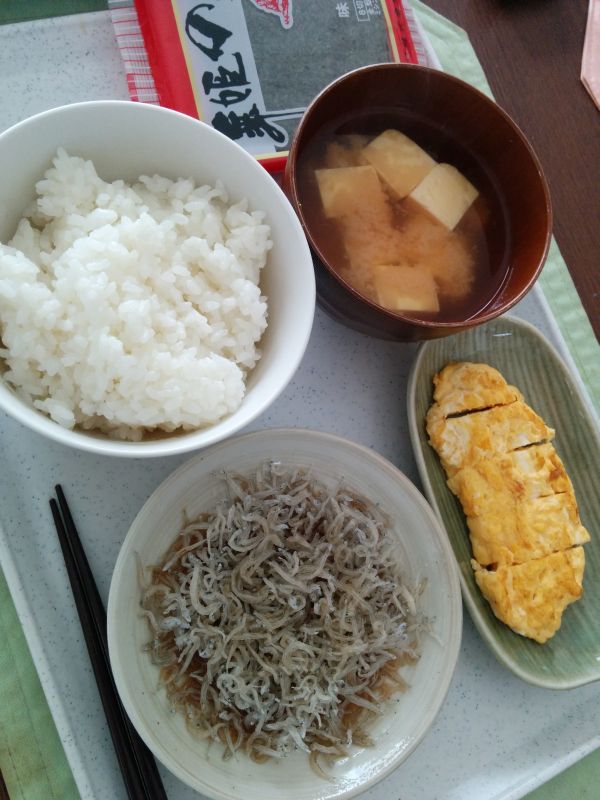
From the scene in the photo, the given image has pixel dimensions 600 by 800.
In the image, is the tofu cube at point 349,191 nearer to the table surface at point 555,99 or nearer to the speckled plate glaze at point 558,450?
the speckled plate glaze at point 558,450

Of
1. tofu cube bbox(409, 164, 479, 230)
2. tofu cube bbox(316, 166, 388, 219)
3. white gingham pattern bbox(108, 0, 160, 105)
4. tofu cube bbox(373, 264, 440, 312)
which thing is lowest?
tofu cube bbox(373, 264, 440, 312)

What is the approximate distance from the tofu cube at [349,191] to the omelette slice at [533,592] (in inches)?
34.4

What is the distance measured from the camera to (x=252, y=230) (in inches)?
49.8

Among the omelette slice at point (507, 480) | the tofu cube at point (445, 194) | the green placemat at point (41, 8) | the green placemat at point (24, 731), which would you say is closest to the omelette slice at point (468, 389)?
the omelette slice at point (507, 480)

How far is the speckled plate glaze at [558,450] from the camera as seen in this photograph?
151cm

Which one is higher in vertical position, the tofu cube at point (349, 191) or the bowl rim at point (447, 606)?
the tofu cube at point (349, 191)

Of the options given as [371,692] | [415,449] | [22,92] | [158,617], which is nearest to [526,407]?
[415,449]

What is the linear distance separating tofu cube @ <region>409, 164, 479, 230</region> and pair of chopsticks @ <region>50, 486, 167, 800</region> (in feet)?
3.53

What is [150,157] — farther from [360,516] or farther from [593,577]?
[593,577]

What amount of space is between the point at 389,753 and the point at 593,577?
2.28 feet

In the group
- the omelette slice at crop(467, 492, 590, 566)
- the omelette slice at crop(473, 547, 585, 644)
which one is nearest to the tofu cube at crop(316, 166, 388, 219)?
the omelette slice at crop(467, 492, 590, 566)

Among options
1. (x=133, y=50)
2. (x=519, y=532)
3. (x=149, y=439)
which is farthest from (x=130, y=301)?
(x=519, y=532)

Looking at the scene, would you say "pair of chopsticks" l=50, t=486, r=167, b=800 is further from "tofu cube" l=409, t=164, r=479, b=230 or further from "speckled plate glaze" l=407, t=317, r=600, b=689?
"tofu cube" l=409, t=164, r=479, b=230

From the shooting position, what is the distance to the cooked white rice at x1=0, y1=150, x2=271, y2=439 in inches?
43.3
